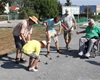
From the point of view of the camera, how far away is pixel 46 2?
60375mm

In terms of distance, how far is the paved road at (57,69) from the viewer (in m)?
7.24

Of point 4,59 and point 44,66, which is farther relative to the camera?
point 4,59

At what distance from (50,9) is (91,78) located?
52.9m

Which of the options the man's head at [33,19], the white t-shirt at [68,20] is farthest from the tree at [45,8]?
the man's head at [33,19]

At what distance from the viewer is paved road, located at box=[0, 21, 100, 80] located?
7.24 meters

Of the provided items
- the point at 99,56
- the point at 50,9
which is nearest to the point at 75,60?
the point at 99,56

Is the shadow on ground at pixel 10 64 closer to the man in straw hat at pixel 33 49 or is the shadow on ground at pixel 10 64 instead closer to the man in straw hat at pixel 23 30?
the man in straw hat at pixel 23 30

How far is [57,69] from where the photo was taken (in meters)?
8.14

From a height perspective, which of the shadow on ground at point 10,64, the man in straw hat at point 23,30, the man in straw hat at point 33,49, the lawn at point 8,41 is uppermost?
the man in straw hat at point 23,30

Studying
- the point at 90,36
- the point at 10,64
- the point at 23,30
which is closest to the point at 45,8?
the point at 90,36

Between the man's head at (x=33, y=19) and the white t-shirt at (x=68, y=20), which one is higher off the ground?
the man's head at (x=33, y=19)

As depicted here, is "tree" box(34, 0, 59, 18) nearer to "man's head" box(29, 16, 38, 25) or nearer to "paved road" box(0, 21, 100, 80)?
"paved road" box(0, 21, 100, 80)

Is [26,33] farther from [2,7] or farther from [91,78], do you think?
[2,7]

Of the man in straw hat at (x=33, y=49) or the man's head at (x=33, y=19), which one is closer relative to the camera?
the man in straw hat at (x=33, y=49)
